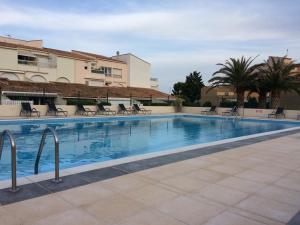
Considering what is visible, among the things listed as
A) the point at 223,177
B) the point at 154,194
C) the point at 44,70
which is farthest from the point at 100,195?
the point at 44,70

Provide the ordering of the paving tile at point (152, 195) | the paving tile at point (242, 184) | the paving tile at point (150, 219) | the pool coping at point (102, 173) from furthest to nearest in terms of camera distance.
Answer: the paving tile at point (242, 184) < the pool coping at point (102, 173) < the paving tile at point (152, 195) < the paving tile at point (150, 219)

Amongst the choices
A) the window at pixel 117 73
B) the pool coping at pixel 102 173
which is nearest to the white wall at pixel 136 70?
the window at pixel 117 73

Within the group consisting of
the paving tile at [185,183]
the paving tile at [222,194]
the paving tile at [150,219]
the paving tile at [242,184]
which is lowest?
the paving tile at [150,219]

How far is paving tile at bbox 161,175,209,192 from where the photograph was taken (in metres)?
4.72

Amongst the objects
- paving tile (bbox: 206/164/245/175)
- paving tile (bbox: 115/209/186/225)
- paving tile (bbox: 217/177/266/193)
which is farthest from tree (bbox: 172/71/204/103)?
paving tile (bbox: 115/209/186/225)

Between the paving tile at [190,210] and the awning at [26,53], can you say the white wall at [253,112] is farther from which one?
the paving tile at [190,210]

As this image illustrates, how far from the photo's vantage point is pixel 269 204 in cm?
414

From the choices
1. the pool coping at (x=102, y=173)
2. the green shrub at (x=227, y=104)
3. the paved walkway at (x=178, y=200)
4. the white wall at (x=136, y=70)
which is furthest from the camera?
the white wall at (x=136, y=70)

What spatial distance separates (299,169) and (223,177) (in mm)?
1927

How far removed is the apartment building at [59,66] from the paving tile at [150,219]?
107ft

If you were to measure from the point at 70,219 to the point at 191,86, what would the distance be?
201ft

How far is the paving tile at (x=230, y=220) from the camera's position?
351 centimetres

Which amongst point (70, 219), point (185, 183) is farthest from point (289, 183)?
point (70, 219)

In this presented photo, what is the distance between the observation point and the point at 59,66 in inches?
1471
